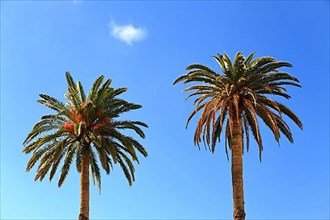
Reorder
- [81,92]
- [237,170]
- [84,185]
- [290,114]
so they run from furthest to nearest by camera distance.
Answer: [81,92]
[84,185]
[290,114]
[237,170]

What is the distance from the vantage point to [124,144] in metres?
40.0

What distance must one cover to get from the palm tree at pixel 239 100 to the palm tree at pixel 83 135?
603 centimetres

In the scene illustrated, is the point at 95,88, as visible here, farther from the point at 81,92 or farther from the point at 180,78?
the point at 180,78

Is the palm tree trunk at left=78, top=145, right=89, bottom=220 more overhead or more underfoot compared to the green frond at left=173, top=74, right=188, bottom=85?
more underfoot

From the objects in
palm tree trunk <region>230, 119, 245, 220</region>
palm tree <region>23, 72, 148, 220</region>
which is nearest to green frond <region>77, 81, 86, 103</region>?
palm tree <region>23, 72, 148, 220</region>

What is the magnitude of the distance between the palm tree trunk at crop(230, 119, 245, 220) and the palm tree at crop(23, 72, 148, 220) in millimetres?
7663

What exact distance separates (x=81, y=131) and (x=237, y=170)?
11.7m

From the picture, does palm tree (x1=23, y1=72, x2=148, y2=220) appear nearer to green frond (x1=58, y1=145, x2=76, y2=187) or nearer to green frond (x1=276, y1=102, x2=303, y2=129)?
green frond (x1=58, y1=145, x2=76, y2=187)

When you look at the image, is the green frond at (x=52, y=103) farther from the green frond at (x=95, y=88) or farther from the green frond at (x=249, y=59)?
the green frond at (x=249, y=59)

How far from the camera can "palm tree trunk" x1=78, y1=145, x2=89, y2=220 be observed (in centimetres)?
3934

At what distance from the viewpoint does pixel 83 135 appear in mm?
39844

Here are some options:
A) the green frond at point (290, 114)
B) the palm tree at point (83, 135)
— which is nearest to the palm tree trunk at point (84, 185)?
the palm tree at point (83, 135)

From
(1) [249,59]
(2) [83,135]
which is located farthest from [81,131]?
(1) [249,59]

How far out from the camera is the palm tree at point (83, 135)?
39.4m
